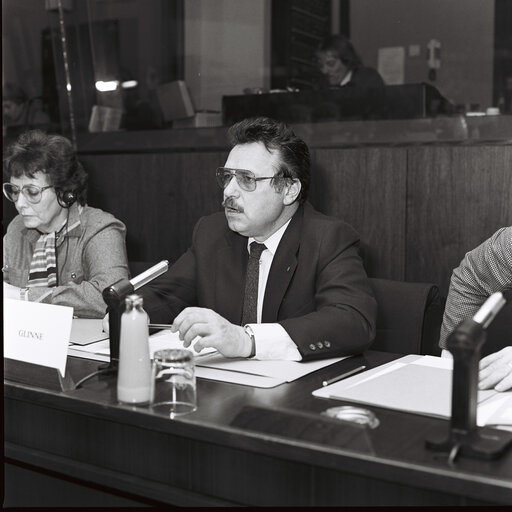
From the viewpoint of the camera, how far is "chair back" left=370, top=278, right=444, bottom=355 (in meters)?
2.02

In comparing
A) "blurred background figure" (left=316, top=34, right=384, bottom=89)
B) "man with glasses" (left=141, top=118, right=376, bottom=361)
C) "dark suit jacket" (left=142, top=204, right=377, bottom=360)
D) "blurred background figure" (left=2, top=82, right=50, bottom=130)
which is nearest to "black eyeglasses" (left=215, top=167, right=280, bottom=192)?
"man with glasses" (left=141, top=118, right=376, bottom=361)

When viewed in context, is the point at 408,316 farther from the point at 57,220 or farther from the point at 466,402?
the point at 57,220

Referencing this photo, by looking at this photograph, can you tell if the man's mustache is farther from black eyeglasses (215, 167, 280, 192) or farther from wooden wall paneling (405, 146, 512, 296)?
wooden wall paneling (405, 146, 512, 296)

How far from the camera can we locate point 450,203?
2.49 m

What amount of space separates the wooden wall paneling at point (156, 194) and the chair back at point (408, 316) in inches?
41.4

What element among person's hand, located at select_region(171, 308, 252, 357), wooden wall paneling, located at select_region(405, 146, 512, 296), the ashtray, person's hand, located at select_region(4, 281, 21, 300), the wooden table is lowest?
the wooden table

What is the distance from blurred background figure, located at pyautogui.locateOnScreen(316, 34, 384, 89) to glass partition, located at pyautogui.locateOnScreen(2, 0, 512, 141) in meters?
0.02

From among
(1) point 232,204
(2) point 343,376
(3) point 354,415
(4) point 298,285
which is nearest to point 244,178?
(1) point 232,204

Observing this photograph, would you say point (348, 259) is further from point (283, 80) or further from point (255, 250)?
point (283, 80)

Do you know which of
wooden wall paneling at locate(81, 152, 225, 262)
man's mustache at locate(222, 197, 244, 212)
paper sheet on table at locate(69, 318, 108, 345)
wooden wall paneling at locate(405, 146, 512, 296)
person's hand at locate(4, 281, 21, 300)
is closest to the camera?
paper sheet on table at locate(69, 318, 108, 345)

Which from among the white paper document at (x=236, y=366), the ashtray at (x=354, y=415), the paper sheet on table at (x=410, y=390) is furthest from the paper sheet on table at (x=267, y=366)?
the ashtray at (x=354, y=415)

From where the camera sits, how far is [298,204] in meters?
2.13

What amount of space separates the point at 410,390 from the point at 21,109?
10.7 ft

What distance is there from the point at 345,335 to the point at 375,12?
137 inches
